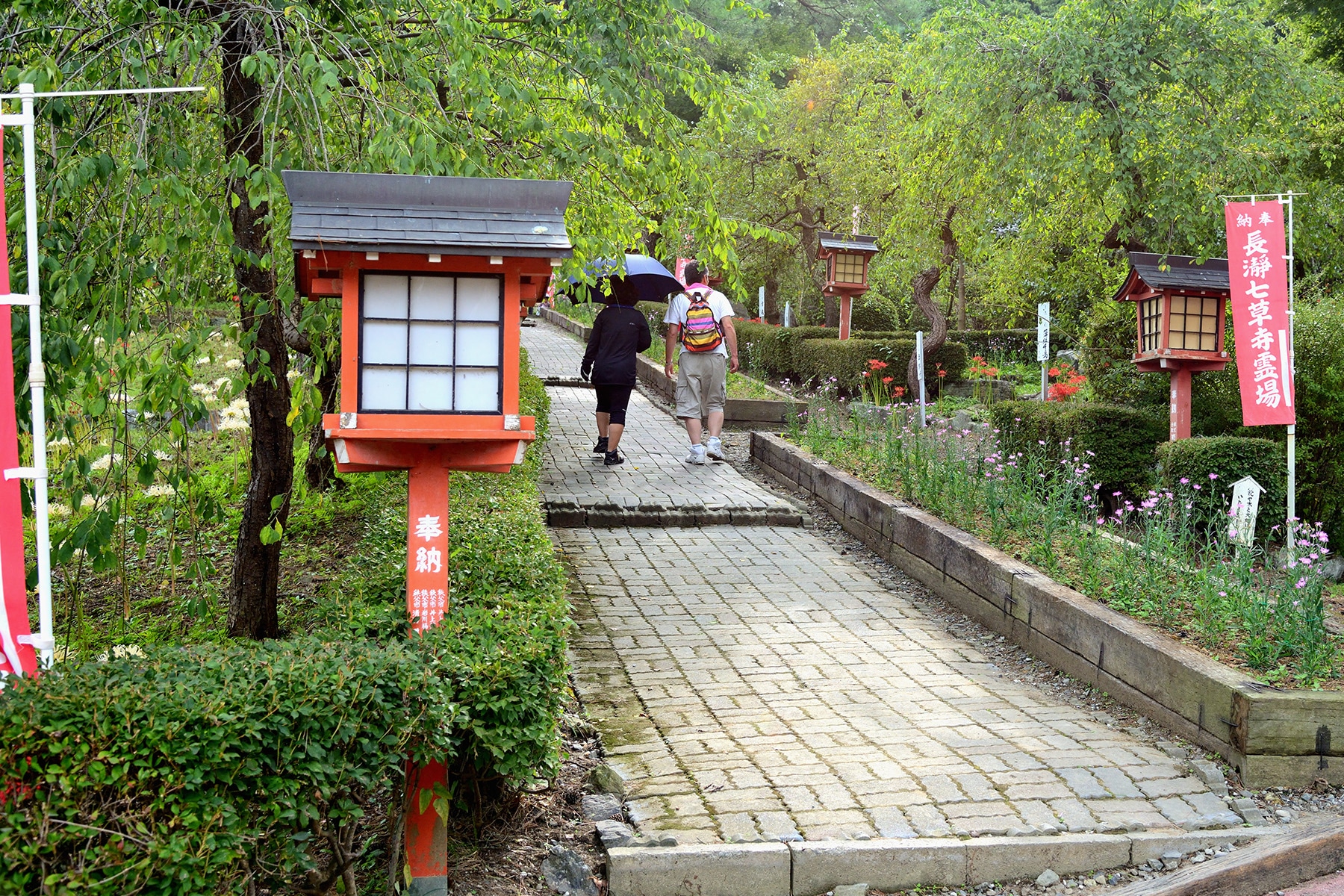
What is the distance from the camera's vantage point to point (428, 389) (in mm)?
4074

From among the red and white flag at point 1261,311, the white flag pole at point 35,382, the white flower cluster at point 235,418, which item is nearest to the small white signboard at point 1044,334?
the red and white flag at point 1261,311

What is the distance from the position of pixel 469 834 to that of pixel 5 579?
1821mm

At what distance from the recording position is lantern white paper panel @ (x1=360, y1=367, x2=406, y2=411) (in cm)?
402

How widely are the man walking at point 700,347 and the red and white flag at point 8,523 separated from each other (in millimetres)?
8237

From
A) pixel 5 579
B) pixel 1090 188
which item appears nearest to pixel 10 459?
pixel 5 579

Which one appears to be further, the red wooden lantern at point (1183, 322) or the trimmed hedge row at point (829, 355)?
the trimmed hedge row at point (829, 355)

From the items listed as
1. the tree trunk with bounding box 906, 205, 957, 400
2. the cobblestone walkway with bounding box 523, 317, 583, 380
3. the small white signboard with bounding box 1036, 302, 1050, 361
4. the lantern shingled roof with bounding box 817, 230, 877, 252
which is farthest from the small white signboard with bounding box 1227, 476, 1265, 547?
the cobblestone walkway with bounding box 523, 317, 583, 380

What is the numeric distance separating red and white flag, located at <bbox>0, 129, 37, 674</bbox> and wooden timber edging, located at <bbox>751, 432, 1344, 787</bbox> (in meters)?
4.80

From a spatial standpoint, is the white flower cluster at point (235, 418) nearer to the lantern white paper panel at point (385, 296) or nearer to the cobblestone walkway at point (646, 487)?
the cobblestone walkway at point (646, 487)

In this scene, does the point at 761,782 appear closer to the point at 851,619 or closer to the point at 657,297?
the point at 851,619

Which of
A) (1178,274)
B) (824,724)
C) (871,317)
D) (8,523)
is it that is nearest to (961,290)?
(871,317)

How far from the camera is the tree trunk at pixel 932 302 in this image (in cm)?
1862

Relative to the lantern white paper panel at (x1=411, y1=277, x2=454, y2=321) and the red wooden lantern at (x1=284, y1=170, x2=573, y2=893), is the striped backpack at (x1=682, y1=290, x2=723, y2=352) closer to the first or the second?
the red wooden lantern at (x1=284, y1=170, x2=573, y2=893)

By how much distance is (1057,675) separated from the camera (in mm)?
6262
